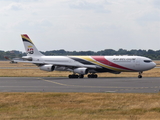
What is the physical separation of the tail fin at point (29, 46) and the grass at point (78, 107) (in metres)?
34.7

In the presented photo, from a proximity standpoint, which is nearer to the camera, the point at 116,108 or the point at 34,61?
the point at 116,108

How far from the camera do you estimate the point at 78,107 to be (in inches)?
904

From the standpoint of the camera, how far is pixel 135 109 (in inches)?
848

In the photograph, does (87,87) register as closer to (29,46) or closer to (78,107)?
(78,107)

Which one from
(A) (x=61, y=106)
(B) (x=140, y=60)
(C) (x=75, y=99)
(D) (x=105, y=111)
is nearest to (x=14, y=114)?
(A) (x=61, y=106)

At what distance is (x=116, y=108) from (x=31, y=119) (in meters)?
5.94

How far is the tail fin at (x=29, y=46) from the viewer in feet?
211

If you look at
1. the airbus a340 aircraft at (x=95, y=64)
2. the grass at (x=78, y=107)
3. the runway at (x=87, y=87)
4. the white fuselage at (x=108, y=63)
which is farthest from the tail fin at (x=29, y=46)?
the grass at (x=78, y=107)

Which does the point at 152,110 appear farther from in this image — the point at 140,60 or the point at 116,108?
the point at 140,60

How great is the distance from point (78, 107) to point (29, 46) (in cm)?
4287

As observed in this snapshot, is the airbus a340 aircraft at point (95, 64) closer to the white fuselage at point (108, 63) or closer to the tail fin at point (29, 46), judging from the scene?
the white fuselage at point (108, 63)

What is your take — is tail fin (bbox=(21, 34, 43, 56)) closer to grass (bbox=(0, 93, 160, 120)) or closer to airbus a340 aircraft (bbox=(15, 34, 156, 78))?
airbus a340 aircraft (bbox=(15, 34, 156, 78))

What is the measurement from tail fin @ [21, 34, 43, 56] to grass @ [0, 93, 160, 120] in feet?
114

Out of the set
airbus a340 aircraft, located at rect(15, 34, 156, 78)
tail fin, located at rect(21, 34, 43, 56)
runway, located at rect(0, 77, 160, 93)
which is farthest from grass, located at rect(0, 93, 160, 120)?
tail fin, located at rect(21, 34, 43, 56)
